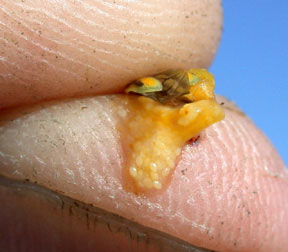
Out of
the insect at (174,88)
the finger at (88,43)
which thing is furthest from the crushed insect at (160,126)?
the finger at (88,43)

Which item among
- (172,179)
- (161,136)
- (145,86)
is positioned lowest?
(172,179)

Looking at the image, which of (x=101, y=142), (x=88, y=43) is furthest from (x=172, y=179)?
(x=88, y=43)

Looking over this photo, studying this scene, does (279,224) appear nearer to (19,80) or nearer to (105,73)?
(105,73)

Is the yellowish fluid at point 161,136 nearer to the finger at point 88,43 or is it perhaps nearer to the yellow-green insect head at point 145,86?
the yellow-green insect head at point 145,86

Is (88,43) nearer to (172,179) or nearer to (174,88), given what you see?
(174,88)

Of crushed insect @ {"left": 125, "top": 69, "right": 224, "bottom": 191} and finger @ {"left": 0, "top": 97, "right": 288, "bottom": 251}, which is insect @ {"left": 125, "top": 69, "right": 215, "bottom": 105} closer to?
crushed insect @ {"left": 125, "top": 69, "right": 224, "bottom": 191}

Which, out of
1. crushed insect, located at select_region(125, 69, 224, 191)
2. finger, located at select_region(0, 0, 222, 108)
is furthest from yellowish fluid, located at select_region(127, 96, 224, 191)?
finger, located at select_region(0, 0, 222, 108)

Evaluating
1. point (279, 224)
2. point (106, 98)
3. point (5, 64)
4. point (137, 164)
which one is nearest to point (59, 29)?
point (5, 64)
